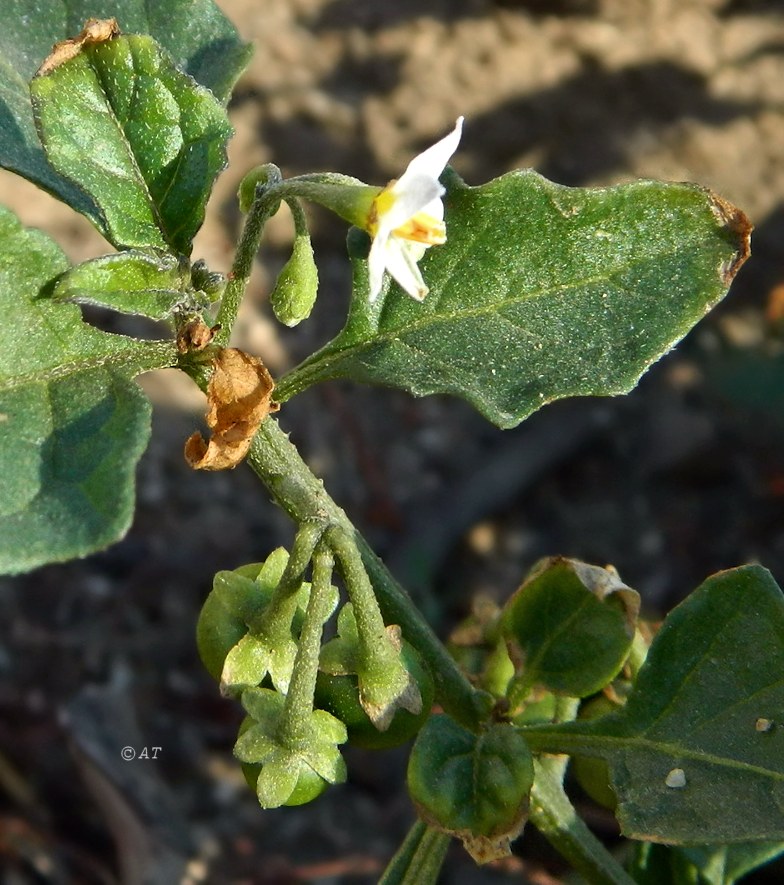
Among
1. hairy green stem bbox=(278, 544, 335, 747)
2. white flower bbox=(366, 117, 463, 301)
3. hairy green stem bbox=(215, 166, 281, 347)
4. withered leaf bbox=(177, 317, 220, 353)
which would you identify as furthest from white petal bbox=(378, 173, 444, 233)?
hairy green stem bbox=(278, 544, 335, 747)

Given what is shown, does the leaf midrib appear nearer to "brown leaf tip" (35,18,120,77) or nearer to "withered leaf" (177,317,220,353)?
"withered leaf" (177,317,220,353)

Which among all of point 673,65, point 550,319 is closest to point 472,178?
point 673,65

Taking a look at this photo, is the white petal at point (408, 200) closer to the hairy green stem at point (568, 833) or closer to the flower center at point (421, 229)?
the flower center at point (421, 229)

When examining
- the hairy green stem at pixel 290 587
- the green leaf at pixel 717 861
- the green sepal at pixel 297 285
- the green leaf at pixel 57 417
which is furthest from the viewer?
the green leaf at pixel 717 861

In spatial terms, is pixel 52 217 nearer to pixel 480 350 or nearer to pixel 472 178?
pixel 472 178

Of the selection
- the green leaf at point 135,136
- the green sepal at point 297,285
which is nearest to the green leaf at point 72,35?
the green leaf at point 135,136

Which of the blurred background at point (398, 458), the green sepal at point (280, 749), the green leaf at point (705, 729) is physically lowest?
the blurred background at point (398, 458)
